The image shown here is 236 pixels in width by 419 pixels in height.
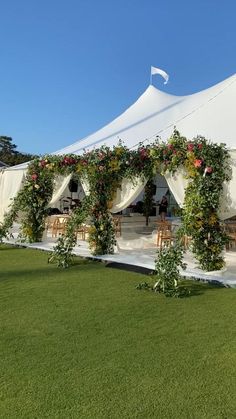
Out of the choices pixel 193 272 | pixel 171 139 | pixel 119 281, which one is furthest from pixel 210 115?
pixel 119 281

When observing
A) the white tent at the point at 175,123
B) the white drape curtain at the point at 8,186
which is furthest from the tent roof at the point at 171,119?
the white drape curtain at the point at 8,186

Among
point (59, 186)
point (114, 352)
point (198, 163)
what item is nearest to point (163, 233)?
point (59, 186)

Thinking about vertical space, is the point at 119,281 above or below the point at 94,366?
above

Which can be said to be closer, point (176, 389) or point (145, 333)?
point (176, 389)

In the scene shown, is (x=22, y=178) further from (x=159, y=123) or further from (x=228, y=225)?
(x=228, y=225)

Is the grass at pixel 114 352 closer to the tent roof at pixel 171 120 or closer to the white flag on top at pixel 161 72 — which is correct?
the tent roof at pixel 171 120

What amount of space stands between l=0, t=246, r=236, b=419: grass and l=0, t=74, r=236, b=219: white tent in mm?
2475

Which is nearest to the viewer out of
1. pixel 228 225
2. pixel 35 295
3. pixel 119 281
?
pixel 35 295

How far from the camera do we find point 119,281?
21.9 ft

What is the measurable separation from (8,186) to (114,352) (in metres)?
8.17

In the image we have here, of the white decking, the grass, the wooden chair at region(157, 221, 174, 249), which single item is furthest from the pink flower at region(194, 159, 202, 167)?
the wooden chair at region(157, 221, 174, 249)

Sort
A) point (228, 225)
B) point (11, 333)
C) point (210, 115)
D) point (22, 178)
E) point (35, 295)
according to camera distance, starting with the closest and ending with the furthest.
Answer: point (11, 333) → point (35, 295) → point (210, 115) → point (228, 225) → point (22, 178)

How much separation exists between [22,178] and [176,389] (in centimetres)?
850

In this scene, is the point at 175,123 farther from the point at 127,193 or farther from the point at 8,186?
the point at 8,186
